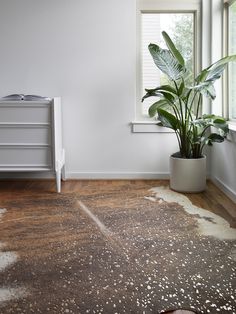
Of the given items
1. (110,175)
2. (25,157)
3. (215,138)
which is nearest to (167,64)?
(215,138)

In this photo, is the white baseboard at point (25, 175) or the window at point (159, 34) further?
the white baseboard at point (25, 175)

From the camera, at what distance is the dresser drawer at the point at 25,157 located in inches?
140

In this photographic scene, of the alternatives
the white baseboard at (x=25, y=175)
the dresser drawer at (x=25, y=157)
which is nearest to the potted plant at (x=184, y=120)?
the dresser drawer at (x=25, y=157)

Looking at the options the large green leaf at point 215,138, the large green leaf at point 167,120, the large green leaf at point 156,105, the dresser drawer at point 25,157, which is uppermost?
the large green leaf at point 156,105

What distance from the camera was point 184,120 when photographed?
3619 millimetres

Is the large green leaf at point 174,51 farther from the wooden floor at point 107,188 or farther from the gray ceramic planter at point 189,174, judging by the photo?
the wooden floor at point 107,188

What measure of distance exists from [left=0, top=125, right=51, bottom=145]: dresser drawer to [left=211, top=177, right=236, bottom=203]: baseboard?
169 cm

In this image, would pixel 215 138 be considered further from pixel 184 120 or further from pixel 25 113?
pixel 25 113

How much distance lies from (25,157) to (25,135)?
0.67 ft

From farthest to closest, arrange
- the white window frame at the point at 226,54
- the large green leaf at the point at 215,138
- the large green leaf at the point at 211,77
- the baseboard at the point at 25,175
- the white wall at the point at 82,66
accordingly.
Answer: the baseboard at the point at 25,175, the white wall at the point at 82,66, the white window frame at the point at 226,54, the large green leaf at the point at 215,138, the large green leaf at the point at 211,77

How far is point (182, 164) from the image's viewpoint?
360 cm

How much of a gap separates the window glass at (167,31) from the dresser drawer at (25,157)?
1383 millimetres

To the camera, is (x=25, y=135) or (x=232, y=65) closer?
(x=25, y=135)

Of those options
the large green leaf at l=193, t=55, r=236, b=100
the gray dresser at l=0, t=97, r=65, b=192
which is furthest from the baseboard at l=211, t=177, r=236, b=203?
the gray dresser at l=0, t=97, r=65, b=192
